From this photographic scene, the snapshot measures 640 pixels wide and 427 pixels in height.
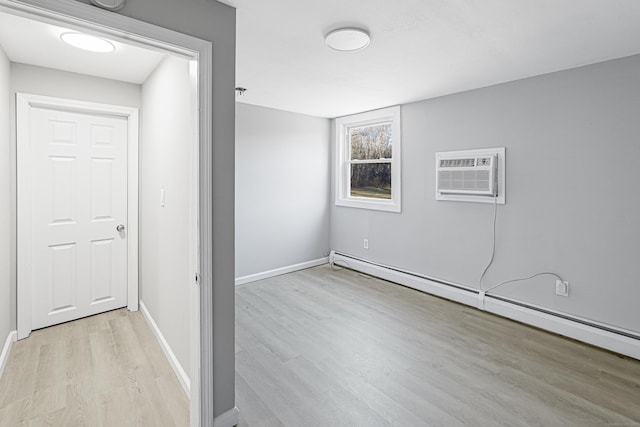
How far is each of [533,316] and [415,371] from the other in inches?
58.6

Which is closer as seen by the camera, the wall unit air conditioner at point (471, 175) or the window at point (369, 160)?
the wall unit air conditioner at point (471, 175)

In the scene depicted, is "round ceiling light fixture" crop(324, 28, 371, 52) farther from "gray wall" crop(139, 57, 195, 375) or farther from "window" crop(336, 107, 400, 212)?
"window" crop(336, 107, 400, 212)

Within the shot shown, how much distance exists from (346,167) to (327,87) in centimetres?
182

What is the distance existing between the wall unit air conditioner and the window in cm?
66

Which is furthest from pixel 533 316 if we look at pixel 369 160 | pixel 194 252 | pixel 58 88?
pixel 58 88

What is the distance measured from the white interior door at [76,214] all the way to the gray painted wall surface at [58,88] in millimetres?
159

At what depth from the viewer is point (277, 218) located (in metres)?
4.54

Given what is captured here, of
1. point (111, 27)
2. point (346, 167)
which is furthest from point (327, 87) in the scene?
point (111, 27)

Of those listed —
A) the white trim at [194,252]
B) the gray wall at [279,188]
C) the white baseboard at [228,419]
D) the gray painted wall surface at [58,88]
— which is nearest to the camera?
the white trim at [194,252]

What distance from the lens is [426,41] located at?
224 centimetres

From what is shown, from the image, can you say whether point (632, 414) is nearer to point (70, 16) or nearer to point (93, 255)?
point (70, 16)

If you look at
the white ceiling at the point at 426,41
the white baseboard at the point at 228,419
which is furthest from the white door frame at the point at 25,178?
the white baseboard at the point at 228,419

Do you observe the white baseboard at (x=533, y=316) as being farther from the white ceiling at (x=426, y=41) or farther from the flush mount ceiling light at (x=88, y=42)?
the flush mount ceiling light at (x=88, y=42)

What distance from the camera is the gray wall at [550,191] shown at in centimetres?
255
